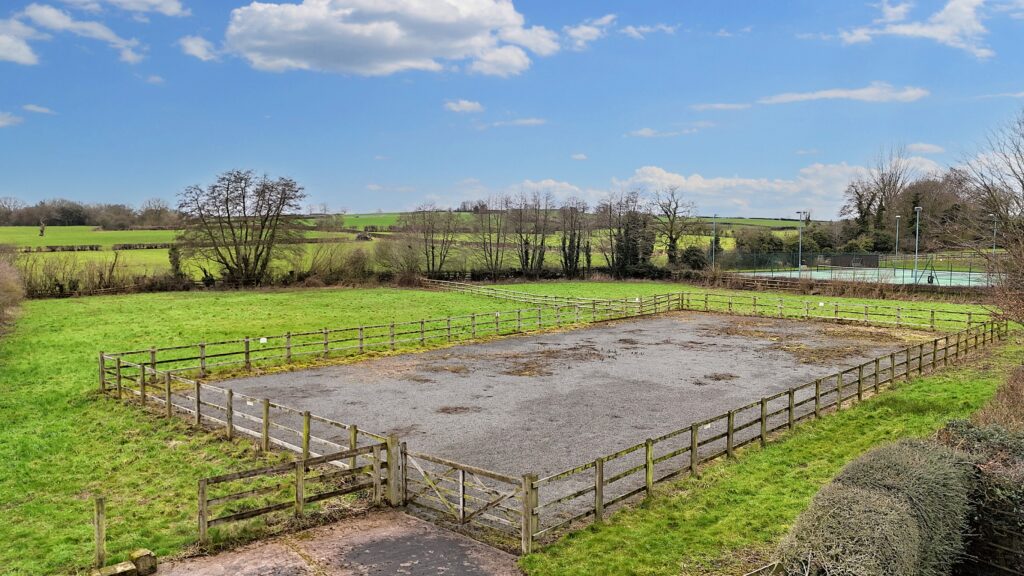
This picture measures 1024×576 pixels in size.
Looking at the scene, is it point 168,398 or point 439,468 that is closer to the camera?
point 439,468

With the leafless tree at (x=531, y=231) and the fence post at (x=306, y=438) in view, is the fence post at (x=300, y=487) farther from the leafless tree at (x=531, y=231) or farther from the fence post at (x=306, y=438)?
the leafless tree at (x=531, y=231)

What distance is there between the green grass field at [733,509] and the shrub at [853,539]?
5.12 ft

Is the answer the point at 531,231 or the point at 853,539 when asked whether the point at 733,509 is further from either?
the point at 531,231

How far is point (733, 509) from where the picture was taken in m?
9.73

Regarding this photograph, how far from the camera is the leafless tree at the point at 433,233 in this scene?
203 ft

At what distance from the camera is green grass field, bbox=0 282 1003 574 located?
893 centimetres

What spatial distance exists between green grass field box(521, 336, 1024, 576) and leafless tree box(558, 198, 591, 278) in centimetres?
5090

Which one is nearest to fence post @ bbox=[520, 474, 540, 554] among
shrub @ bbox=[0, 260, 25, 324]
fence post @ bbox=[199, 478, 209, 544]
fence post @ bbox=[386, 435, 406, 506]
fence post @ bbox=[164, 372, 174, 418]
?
fence post @ bbox=[386, 435, 406, 506]

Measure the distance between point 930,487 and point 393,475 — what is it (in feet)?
22.6

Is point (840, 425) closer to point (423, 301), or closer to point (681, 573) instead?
point (681, 573)

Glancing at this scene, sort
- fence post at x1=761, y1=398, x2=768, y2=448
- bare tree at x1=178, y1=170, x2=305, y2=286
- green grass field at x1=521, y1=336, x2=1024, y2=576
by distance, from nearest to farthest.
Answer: green grass field at x1=521, y1=336, x2=1024, y2=576 < fence post at x1=761, y1=398, x2=768, y2=448 < bare tree at x1=178, y1=170, x2=305, y2=286

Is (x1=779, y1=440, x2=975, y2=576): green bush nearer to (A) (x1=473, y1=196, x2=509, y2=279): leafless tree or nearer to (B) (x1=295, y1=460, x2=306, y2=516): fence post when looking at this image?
Answer: (B) (x1=295, y1=460, x2=306, y2=516): fence post

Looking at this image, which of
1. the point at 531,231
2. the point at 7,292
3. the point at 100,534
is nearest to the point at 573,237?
the point at 531,231

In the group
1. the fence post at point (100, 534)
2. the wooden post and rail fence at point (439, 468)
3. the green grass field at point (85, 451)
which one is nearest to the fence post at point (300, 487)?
the wooden post and rail fence at point (439, 468)
